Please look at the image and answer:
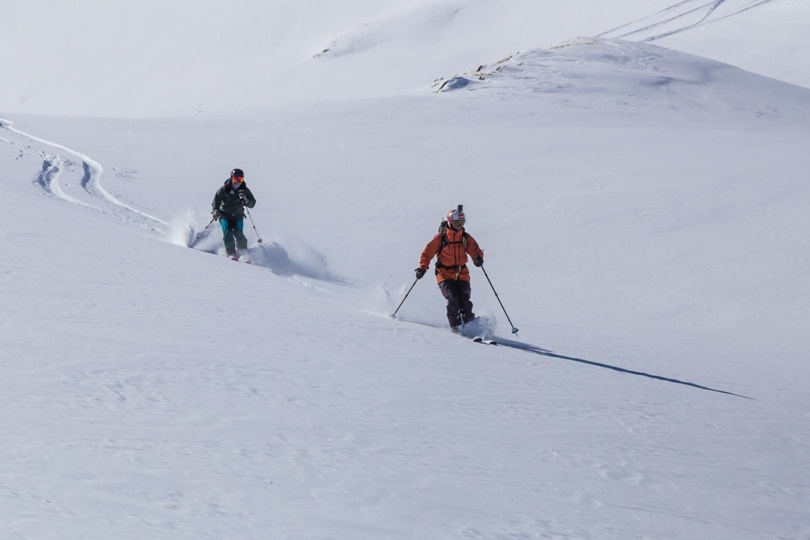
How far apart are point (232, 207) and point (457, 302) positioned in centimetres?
517

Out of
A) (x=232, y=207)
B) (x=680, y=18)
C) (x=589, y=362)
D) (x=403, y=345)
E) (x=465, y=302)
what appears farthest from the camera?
(x=680, y=18)

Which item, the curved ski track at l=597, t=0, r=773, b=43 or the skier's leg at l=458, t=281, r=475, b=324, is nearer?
the skier's leg at l=458, t=281, r=475, b=324

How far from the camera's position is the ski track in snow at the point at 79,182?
16.2m

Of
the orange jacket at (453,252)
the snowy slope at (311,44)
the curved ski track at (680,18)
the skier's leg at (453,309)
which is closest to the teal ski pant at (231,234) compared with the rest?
the orange jacket at (453,252)

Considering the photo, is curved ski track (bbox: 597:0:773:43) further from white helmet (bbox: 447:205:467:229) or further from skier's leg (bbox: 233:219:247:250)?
white helmet (bbox: 447:205:467:229)

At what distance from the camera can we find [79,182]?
19062 mm

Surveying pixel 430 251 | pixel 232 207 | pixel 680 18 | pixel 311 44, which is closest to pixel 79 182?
pixel 232 207

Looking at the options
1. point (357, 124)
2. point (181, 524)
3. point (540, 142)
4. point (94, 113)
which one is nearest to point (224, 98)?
point (94, 113)

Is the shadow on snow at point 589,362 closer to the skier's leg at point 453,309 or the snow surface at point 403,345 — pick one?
the snow surface at point 403,345

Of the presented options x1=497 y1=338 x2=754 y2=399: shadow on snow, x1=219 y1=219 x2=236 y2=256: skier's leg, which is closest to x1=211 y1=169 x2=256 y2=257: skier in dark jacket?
x1=219 y1=219 x2=236 y2=256: skier's leg

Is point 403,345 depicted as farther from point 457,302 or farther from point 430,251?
point 430,251

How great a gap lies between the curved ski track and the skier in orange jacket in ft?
170

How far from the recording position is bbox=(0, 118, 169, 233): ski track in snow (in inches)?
636

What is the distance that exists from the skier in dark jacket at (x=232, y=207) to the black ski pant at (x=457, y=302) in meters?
4.81
